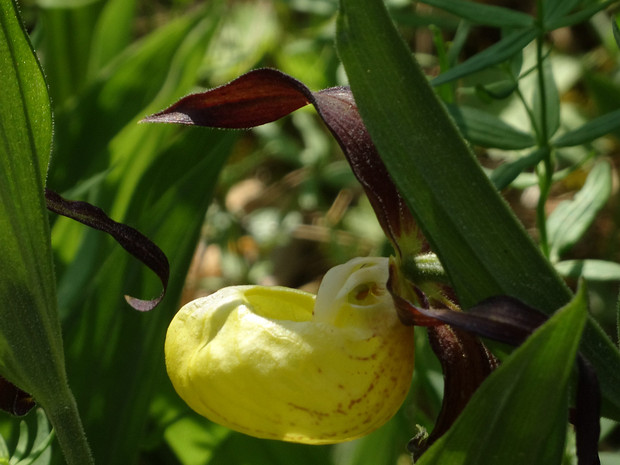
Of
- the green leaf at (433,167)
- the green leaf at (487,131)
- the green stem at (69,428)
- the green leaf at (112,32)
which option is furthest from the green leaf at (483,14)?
the green leaf at (112,32)

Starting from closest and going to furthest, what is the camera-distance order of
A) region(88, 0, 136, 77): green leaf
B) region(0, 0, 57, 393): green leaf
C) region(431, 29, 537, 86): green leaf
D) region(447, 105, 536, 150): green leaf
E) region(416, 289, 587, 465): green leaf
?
region(416, 289, 587, 465): green leaf → region(0, 0, 57, 393): green leaf → region(431, 29, 537, 86): green leaf → region(447, 105, 536, 150): green leaf → region(88, 0, 136, 77): green leaf

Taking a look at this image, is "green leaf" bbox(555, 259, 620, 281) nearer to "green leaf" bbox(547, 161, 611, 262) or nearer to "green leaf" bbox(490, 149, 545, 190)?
"green leaf" bbox(547, 161, 611, 262)

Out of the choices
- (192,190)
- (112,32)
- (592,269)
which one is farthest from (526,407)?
(112,32)

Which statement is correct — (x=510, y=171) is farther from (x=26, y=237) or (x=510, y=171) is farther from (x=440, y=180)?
(x=26, y=237)

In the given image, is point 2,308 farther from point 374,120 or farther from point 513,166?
point 513,166

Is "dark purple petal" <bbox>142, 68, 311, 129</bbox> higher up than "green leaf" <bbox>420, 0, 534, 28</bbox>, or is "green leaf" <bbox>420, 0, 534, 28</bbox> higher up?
"green leaf" <bbox>420, 0, 534, 28</bbox>

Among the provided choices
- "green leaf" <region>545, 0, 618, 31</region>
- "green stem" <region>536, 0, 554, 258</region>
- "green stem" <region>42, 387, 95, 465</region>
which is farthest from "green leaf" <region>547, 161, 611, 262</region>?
"green stem" <region>42, 387, 95, 465</region>

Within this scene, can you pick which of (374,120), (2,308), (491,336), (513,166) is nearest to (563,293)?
(491,336)

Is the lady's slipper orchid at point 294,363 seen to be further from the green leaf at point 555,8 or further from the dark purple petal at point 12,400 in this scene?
the green leaf at point 555,8
